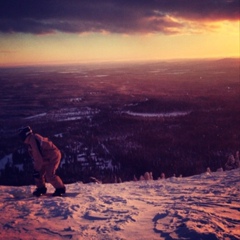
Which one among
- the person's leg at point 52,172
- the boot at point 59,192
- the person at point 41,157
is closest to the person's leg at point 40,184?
the person at point 41,157

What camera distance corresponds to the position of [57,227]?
15.5 ft

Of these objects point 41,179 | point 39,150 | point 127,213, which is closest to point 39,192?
point 41,179

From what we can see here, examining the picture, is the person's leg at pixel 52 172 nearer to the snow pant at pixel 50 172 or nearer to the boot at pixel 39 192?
the snow pant at pixel 50 172

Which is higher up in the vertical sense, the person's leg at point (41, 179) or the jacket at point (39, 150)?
the jacket at point (39, 150)

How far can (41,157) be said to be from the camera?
6250mm

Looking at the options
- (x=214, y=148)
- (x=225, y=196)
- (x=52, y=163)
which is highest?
(x=52, y=163)

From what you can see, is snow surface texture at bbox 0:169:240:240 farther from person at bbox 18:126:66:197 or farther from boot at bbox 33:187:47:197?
person at bbox 18:126:66:197

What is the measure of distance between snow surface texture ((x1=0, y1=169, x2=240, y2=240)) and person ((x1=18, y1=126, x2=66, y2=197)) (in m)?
0.28

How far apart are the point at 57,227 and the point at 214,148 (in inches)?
894

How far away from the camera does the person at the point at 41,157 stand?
623 cm

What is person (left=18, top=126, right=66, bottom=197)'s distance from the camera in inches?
245

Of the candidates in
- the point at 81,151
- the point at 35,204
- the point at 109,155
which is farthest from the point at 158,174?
the point at 35,204

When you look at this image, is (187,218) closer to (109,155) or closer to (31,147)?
(31,147)

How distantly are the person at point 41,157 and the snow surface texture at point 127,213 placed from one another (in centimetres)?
28
